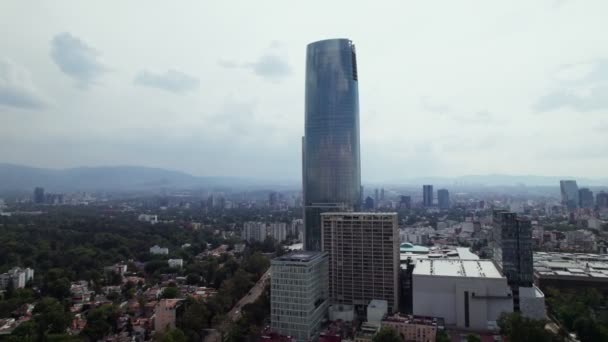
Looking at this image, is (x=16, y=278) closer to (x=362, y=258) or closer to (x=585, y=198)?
(x=362, y=258)

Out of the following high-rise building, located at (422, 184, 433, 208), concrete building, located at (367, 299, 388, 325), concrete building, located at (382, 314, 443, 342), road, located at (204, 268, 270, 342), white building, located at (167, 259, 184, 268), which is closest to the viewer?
concrete building, located at (382, 314, 443, 342)

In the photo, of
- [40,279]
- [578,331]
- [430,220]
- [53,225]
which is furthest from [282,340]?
[430,220]

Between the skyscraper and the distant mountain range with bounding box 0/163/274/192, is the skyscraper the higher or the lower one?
the lower one

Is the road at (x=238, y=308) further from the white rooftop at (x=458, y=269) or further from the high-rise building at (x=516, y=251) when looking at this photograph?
the high-rise building at (x=516, y=251)

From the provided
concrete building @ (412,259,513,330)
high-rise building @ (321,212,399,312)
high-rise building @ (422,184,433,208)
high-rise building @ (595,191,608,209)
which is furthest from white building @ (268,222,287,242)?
high-rise building @ (595,191,608,209)

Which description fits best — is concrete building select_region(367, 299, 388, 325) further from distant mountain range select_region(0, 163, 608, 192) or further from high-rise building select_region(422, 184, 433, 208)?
distant mountain range select_region(0, 163, 608, 192)

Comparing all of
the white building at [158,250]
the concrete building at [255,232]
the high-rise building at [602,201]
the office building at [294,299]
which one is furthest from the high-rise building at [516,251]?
the high-rise building at [602,201]

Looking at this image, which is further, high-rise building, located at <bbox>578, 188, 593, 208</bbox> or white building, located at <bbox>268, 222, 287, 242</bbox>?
high-rise building, located at <bbox>578, 188, 593, 208</bbox>
